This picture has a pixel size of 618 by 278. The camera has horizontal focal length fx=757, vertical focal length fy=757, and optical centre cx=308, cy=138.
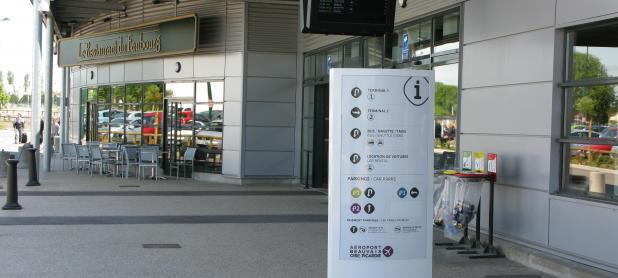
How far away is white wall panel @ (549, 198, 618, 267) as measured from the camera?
730cm

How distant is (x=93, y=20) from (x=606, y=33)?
19.8 meters

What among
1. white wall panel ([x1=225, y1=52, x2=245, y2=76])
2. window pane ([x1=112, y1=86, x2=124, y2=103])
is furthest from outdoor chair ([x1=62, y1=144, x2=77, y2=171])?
white wall panel ([x1=225, y1=52, x2=245, y2=76])

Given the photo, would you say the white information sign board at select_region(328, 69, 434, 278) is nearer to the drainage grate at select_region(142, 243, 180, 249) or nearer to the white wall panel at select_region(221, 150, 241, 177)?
the drainage grate at select_region(142, 243, 180, 249)

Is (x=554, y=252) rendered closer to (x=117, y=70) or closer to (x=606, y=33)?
(x=606, y=33)

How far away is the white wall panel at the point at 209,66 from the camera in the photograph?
1845cm

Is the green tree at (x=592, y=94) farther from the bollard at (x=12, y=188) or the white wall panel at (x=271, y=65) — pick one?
the white wall panel at (x=271, y=65)

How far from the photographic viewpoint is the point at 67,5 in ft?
70.4

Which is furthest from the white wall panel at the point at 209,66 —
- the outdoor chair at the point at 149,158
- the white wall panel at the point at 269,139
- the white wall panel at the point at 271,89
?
the outdoor chair at the point at 149,158

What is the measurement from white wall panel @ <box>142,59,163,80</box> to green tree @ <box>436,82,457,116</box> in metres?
11.0

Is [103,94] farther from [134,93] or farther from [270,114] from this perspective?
[270,114]

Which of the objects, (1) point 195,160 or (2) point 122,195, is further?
(1) point 195,160

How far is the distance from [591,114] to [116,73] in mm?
17467

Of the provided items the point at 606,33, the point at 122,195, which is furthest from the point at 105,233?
the point at 606,33

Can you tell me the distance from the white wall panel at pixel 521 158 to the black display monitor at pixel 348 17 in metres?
1.95
